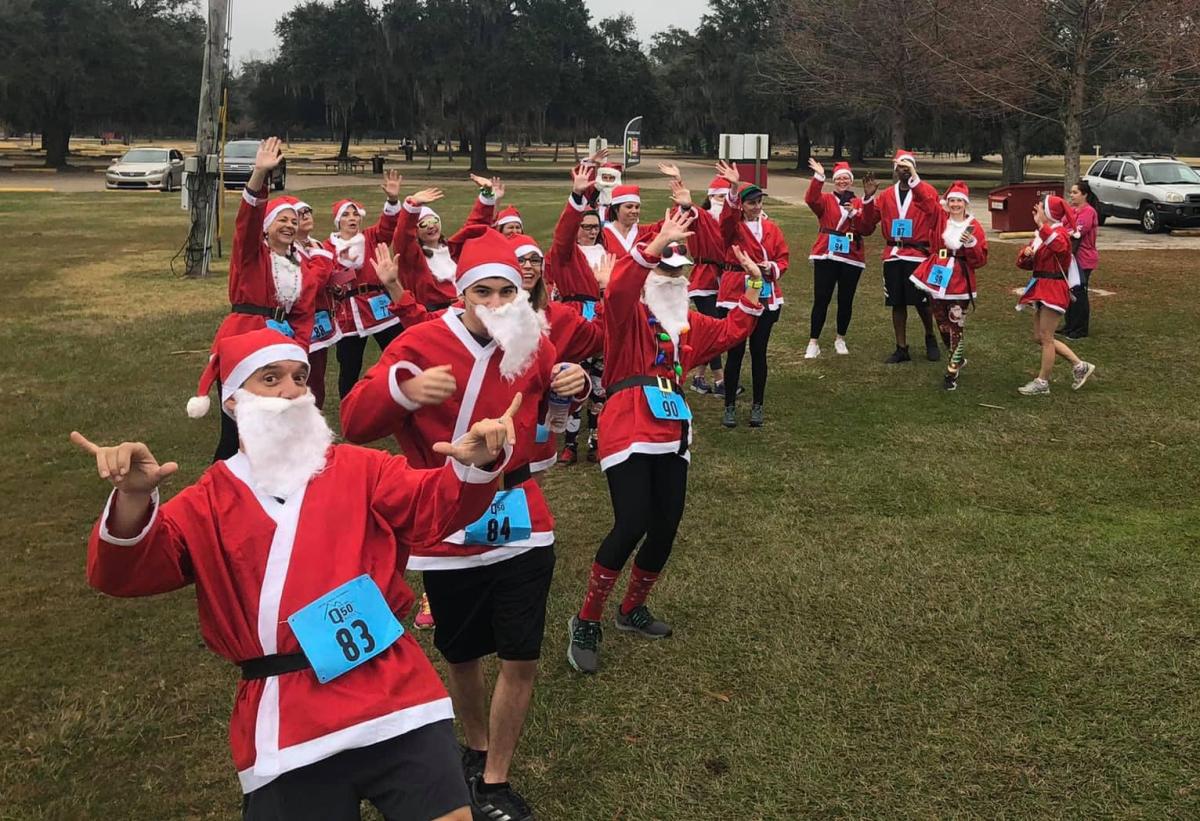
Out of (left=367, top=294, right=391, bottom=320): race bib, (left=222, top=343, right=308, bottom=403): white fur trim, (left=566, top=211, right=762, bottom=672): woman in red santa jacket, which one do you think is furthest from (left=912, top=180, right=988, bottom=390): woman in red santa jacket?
(left=222, top=343, right=308, bottom=403): white fur trim

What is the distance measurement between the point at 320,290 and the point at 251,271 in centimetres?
108

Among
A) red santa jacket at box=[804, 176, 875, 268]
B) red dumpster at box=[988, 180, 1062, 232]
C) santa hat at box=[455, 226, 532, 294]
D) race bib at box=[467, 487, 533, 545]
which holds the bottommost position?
race bib at box=[467, 487, 533, 545]

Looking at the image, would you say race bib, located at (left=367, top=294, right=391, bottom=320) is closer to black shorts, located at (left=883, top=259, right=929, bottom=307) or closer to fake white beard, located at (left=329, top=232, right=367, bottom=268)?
fake white beard, located at (left=329, top=232, right=367, bottom=268)

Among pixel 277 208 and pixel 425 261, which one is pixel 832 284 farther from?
pixel 277 208

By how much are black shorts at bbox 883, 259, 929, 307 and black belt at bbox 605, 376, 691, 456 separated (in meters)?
6.72

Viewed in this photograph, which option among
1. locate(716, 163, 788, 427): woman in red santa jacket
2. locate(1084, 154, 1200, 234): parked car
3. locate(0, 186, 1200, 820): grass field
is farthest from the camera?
locate(1084, 154, 1200, 234): parked car

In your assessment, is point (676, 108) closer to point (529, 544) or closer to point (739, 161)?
point (739, 161)

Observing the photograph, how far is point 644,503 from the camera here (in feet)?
15.3

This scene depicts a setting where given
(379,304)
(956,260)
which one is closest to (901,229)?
(956,260)

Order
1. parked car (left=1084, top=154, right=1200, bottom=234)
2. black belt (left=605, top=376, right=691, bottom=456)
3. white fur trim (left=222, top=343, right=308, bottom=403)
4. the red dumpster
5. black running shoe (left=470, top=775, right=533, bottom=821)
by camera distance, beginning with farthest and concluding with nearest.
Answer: the red dumpster → parked car (left=1084, top=154, right=1200, bottom=234) → black belt (left=605, top=376, right=691, bottom=456) → black running shoe (left=470, top=775, right=533, bottom=821) → white fur trim (left=222, top=343, right=308, bottom=403)

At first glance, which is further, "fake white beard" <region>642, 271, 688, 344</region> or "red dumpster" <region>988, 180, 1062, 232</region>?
"red dumpster" <region>988, 180, 1062, 232</region>

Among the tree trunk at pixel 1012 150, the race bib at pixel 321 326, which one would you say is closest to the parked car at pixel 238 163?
the tree trunk at pixel 1012 150

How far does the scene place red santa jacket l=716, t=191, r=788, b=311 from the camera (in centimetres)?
866

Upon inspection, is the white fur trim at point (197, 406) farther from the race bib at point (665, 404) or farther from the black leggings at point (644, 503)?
the race bib at point (665, 404)
